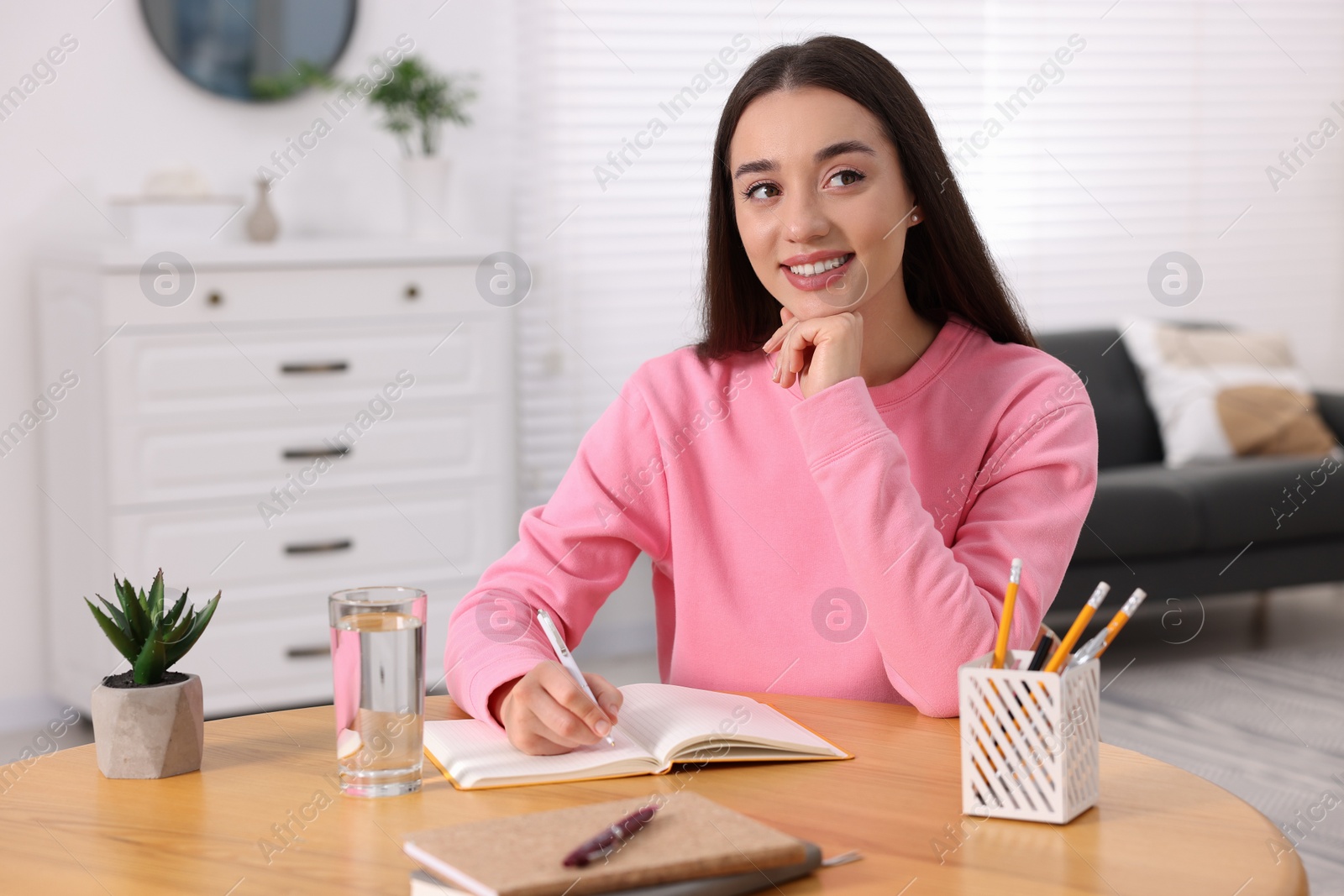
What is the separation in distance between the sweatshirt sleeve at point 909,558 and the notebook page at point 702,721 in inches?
5.8

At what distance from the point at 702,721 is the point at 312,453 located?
7.98 ft

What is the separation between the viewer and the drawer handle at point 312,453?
3.39 meters

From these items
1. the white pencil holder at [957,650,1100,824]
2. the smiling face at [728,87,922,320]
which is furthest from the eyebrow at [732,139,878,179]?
the white pencil holder at [957,650,1100,824]

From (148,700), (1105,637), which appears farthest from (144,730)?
(1105,637)

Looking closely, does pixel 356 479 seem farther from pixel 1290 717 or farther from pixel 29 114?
pixel 1290 717

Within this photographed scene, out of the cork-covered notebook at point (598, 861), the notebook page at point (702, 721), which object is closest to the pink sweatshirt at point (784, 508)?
the notebook page at point (702, 721)

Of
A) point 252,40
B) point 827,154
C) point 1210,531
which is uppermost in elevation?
point 252,40

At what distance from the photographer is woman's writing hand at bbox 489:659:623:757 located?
3.80 ft

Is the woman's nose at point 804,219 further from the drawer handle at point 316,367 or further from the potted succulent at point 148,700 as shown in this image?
the drawer handle at point 316,367

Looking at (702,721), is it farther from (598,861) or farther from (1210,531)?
(1210,531)

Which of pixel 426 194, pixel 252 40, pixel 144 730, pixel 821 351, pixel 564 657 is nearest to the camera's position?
pixel 144 730

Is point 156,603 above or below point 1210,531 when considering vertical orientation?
above

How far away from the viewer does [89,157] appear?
3572 millimetres

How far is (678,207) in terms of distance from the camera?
14.0 feet
